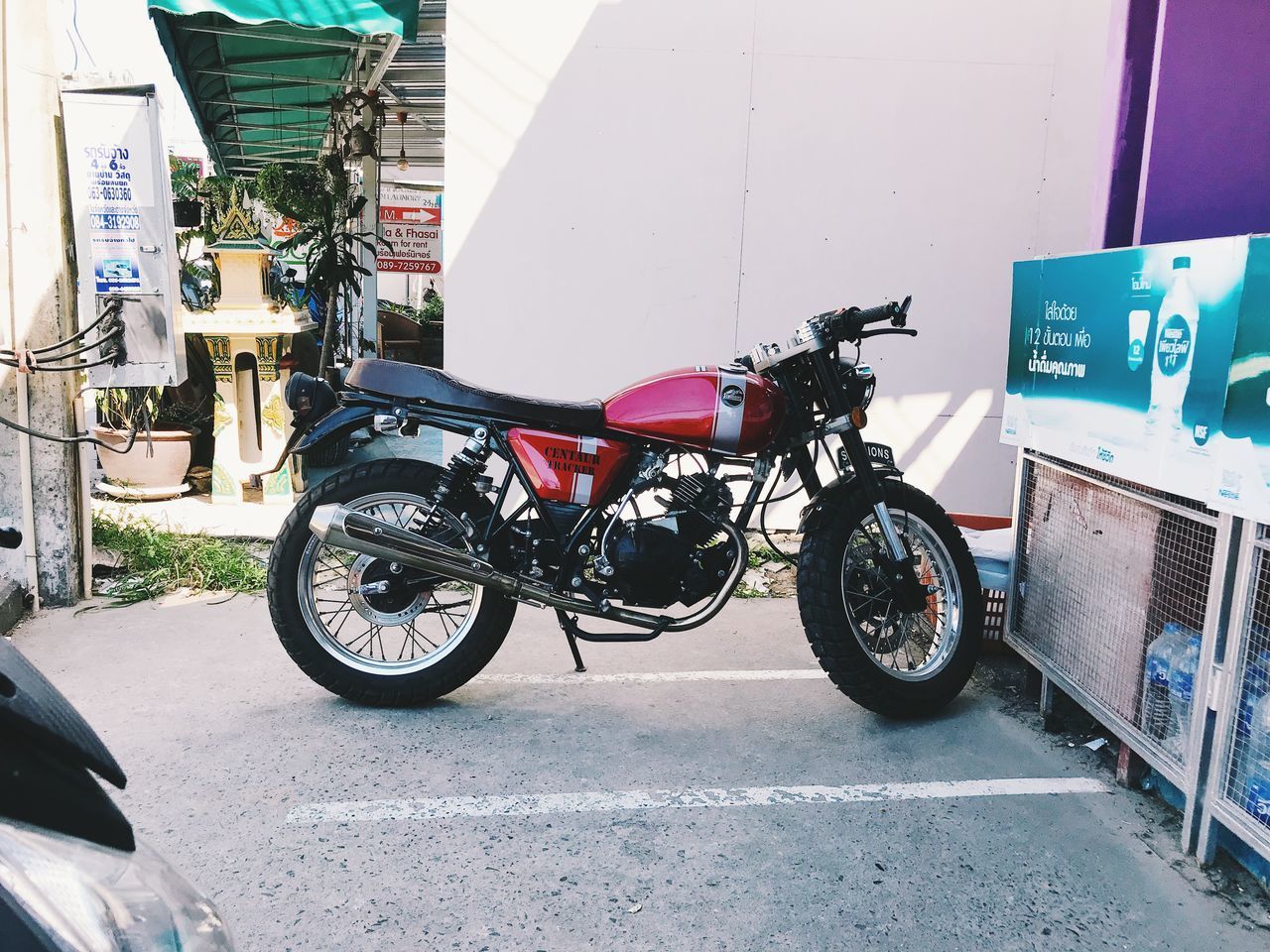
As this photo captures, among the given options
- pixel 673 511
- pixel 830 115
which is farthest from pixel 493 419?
pixel 830 115

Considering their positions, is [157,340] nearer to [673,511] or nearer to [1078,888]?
[673,511]

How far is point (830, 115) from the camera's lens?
584 cm

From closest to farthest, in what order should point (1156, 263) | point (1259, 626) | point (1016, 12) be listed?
point (1259, 626)
point (1156, 263)
point (1016, 12)

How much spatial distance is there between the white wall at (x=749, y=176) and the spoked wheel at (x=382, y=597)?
7.55 feet

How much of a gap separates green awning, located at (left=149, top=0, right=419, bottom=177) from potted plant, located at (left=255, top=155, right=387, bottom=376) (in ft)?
3.26

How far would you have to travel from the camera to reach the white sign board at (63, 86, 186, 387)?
4.60 m

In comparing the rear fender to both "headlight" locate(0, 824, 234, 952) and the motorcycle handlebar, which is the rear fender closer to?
the motorcycle handlebar

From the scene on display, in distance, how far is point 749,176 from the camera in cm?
587

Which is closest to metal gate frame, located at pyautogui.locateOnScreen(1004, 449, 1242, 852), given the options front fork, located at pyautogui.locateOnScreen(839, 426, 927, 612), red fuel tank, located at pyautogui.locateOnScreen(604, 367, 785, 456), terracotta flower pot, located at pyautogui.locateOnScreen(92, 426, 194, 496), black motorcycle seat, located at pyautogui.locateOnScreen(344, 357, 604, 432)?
front fork, located at pyautogui.locateOnScreen(839, 426, 927, 612)

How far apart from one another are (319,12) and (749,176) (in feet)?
8.29

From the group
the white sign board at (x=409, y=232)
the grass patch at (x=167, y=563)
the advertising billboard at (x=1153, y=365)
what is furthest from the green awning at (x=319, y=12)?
the white sign board at (x=409, y=232)

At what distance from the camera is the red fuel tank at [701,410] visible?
11.7ft

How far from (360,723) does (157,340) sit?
7.49 ft

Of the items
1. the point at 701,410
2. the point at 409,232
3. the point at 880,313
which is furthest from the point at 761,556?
the point at 409,232
